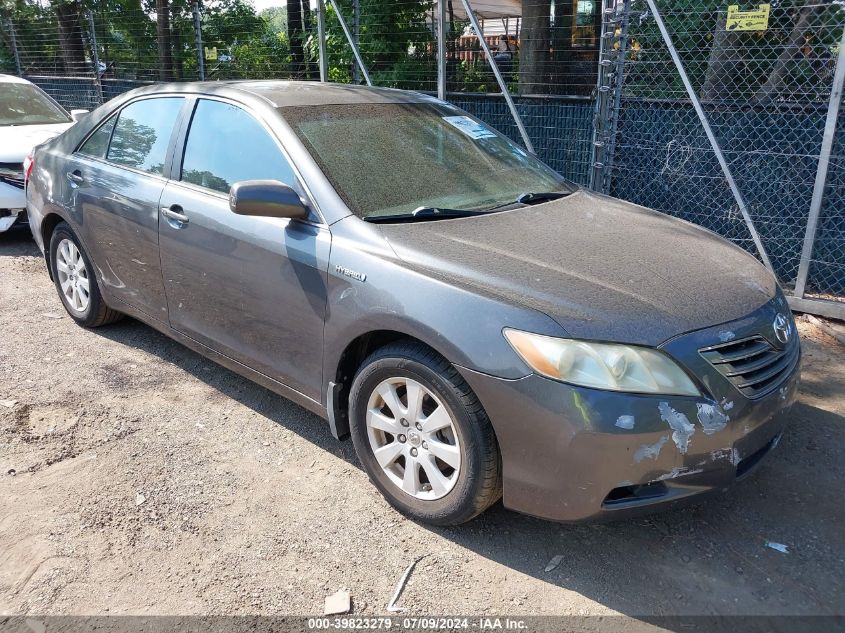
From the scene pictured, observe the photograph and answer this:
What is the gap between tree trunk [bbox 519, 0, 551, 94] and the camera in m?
8.42

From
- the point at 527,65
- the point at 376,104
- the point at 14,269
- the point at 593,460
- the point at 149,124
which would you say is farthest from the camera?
the point at 527,65

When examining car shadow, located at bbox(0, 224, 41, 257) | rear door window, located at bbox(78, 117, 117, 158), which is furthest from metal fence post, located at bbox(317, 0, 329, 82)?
rear door window, located at bbox(78, 117, 117, 158)

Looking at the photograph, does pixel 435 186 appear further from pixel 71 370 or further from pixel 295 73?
pixel 295 73

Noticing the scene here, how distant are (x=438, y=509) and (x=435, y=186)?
152cm

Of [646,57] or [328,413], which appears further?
[646,57]

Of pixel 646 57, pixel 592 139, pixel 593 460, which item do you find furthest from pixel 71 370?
pixel 646 57

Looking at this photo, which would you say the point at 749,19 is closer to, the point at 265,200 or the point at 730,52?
the point at 730,52

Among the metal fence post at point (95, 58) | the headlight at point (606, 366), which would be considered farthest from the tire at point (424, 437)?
the metal fence post at point (95, 58)

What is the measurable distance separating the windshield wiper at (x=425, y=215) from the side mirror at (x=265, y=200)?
13.0 inches

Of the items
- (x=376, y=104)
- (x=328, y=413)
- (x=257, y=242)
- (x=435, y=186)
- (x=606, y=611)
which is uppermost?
(x=376, y=104)

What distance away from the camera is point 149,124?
4371 millimetres

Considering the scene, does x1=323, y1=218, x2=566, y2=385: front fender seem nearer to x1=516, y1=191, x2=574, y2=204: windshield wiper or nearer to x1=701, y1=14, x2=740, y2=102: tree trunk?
x1=516, y1=191, x2=574, y2=204: windshield wiper

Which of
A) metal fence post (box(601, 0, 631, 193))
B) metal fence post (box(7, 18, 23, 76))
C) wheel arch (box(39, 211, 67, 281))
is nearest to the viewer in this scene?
wheel arch (box(39, 211, 67, 281))

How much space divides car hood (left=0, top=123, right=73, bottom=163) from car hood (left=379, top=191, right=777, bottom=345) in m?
5.59
